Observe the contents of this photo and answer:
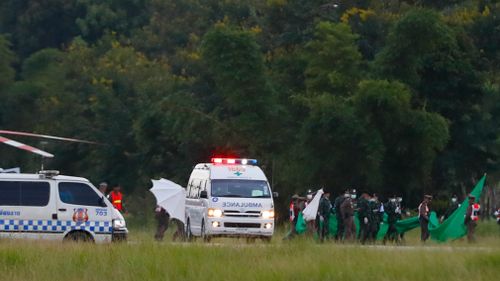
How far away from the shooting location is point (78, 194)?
27781mm

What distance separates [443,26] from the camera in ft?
147

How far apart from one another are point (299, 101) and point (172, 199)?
42.8 feet

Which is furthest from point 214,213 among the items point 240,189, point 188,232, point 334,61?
point 334,61

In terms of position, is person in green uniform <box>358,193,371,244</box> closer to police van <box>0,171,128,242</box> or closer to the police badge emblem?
police van <box>0,171,128,242</box>

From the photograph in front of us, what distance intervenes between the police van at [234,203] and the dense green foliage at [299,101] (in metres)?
11.6

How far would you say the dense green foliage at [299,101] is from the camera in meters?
44.4

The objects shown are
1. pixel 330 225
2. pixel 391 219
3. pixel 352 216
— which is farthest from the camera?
pixel 330 225

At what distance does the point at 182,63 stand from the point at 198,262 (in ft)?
134

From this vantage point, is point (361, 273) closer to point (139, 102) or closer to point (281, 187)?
point (281, 187)

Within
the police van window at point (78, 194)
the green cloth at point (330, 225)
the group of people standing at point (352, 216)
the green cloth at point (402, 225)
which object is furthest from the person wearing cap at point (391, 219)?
the police van window at point (78, 194)

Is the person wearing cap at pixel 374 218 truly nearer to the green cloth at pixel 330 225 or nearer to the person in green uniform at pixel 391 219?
the person in green uniform at pixel 391 219

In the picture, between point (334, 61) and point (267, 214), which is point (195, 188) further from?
point (334, 61)

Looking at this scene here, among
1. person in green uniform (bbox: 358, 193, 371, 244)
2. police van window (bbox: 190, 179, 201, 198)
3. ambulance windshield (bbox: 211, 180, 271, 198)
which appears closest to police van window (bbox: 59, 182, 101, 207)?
ambulance windshield (bbox: 211, 180, 271, 198)

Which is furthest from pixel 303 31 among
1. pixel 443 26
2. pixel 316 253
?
pixel 316 253
